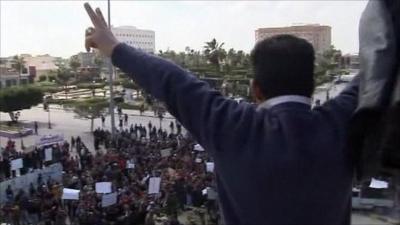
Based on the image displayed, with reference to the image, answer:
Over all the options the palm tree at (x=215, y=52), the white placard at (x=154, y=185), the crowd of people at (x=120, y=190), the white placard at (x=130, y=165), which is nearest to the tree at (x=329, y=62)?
the palm tree at (x=215, y=52)

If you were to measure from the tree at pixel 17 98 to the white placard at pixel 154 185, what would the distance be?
26635mm

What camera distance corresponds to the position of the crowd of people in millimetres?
12109

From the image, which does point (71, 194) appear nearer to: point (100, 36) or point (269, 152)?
point (100, 36)

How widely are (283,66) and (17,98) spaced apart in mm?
39056

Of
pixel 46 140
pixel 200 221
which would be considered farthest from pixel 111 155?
pixel 200 221

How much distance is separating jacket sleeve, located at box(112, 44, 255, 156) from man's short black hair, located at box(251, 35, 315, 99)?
3.3 inches

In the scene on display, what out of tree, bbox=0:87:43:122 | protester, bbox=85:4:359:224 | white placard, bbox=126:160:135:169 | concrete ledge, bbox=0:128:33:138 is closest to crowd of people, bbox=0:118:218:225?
white placard, bbox=126:160:135:169

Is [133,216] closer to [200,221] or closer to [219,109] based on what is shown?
[200,221]

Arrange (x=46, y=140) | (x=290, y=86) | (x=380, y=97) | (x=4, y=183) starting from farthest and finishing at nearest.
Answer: (x=46, y=140)
(x=4, y=183)
(x=290, y=86)
(x=380, y=97)

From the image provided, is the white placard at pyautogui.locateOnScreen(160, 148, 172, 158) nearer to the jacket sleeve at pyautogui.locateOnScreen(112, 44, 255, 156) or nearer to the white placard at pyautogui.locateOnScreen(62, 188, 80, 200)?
→ the white placard at pyautogui.locateOnScreen(62, 188, 80, 200)

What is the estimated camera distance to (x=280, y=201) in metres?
1.29

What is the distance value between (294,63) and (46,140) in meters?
20.2

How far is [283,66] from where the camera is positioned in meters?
1.36

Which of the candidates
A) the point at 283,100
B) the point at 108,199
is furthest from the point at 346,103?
the point at 108,199
